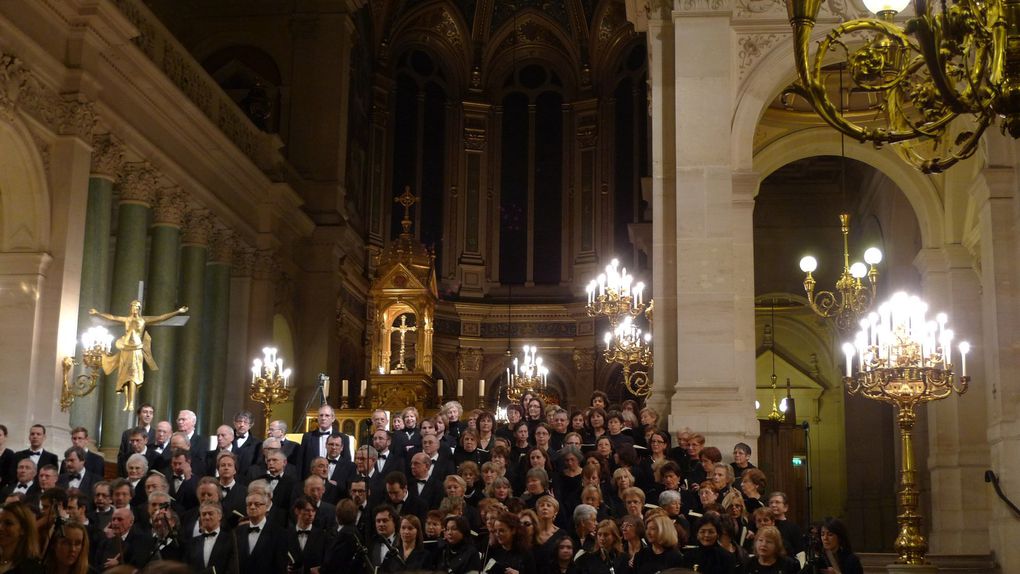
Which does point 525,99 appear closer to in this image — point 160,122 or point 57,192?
point 160,122

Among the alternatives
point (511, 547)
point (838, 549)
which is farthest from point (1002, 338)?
point (511, 547)

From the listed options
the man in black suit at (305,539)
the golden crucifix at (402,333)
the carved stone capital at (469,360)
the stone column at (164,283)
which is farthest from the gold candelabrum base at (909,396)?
the carved stone capital at (469,360)

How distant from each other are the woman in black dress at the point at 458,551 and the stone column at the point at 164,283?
33.8 ft

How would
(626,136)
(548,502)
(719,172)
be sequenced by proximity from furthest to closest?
1. (626,136)
2. (719,172)
3. (548,502)

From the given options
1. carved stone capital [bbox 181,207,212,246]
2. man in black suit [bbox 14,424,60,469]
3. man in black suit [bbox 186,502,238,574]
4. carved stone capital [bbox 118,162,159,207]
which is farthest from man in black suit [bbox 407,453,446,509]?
carved stone capital [bbox 181,207,212,246]

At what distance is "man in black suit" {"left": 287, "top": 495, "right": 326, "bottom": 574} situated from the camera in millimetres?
9438

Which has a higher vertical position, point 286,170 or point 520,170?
point 520,170

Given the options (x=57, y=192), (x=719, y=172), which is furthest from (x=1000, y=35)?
(x=57, y=192)

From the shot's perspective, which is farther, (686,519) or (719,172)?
(719,172)

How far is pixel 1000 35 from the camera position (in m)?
6.01

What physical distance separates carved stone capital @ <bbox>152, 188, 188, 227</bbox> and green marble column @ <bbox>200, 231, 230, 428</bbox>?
7.43ft

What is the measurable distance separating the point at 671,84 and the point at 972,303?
6637 millimetres

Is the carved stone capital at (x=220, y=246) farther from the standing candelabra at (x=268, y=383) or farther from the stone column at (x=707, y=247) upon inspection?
the stone column at (x=707, y=247)

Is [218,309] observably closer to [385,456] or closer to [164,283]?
[164,283]
